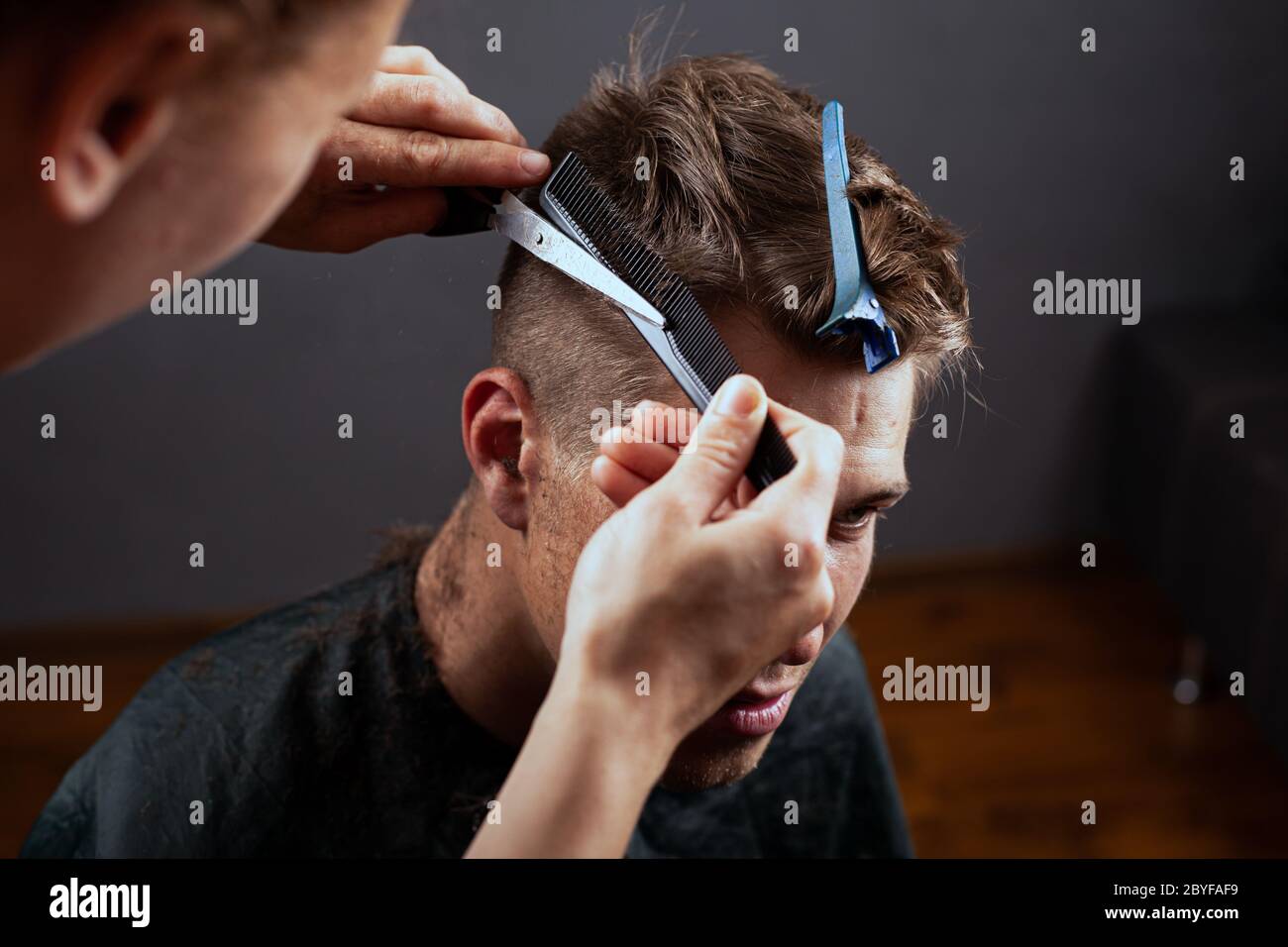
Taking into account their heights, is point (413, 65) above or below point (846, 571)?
above

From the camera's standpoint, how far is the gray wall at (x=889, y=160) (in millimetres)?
2416

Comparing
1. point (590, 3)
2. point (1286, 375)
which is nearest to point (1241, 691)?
point (1286, 375)

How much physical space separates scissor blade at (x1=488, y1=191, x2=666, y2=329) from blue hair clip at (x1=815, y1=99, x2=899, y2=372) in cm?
14

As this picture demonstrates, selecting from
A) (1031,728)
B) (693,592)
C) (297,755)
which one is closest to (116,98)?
(693,592)

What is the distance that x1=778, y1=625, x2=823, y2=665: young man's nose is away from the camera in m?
1.08

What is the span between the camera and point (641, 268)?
0.99 meters

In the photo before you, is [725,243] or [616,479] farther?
[725,243]

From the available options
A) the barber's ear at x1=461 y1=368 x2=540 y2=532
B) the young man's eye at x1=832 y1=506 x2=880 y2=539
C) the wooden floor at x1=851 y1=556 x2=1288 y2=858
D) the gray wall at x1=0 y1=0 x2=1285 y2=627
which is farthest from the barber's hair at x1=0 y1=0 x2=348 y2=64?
the wooden floor at x1=851 y1=556 x2=1288 y2=858

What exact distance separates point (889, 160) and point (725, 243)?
167cm

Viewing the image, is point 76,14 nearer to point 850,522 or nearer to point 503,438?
point 503,438

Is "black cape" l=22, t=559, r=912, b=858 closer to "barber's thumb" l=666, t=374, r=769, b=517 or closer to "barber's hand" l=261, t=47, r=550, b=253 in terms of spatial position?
"barber's hand" l=261, t=47, r=550, b=253

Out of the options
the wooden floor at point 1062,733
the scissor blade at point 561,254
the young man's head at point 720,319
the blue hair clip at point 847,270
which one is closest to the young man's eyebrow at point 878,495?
the young man's head at point 720,319
